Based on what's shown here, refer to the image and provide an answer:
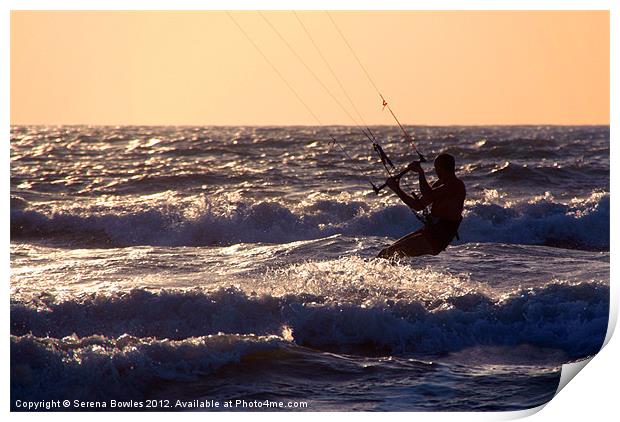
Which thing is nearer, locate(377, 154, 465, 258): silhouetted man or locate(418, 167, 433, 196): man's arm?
locate(418, 167, 433, 196): man's arm

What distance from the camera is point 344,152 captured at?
460 inches

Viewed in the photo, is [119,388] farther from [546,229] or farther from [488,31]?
[546,229]

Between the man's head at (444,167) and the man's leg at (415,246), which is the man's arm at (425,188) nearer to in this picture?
the man's head at (444,167)

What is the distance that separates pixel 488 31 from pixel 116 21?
2.80m

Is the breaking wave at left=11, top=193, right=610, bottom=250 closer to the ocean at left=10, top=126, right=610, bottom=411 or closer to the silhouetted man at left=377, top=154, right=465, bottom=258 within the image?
the ocean at left=10, top=126, right=610, bottom=411

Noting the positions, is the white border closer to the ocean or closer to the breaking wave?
the ocean

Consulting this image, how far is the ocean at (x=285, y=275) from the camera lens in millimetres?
7031

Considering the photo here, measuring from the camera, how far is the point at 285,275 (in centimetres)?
862

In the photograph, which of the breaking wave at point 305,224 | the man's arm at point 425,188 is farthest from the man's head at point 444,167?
the breaking wave at point 305,224

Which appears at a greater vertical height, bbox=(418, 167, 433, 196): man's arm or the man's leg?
bbox=(418, 167, 433, 196): man's arm

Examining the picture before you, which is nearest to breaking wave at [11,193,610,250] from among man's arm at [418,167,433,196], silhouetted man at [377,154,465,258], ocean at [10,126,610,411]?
ocean at [10,126,610,411]

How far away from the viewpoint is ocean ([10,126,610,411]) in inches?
277
